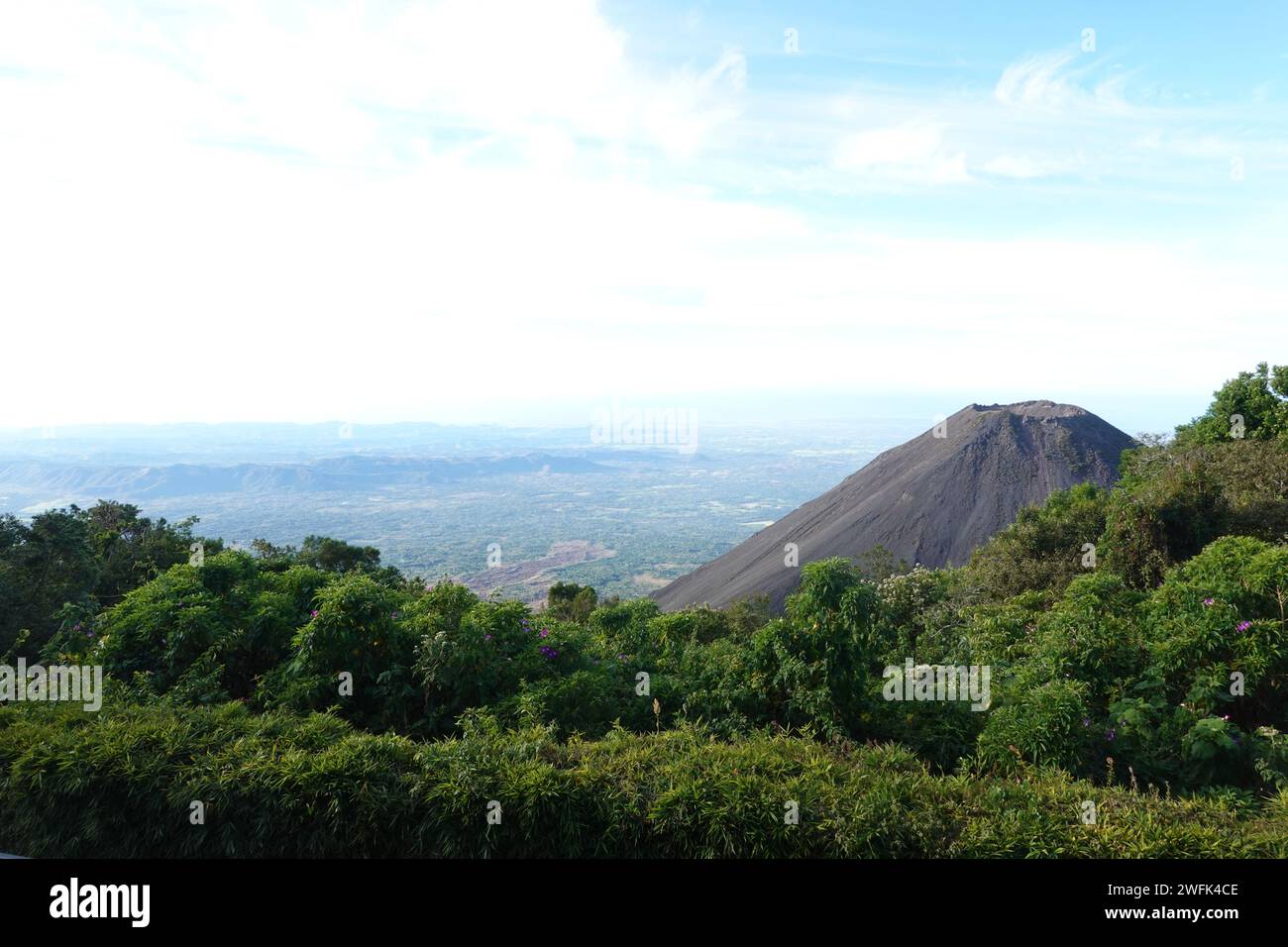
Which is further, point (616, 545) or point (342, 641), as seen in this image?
point (616, 545)

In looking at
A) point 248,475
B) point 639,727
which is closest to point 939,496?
point 639,727

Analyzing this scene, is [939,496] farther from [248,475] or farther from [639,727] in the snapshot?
[248,475]

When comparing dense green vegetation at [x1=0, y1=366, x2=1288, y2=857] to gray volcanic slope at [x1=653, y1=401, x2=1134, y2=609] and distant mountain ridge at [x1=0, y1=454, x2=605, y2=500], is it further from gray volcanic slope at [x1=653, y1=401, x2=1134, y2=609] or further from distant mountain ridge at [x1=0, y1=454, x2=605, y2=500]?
distant mountain ridge at [x1=0, y1=454, x2=605, y2=500]

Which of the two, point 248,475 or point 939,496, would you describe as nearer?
point 939,496
